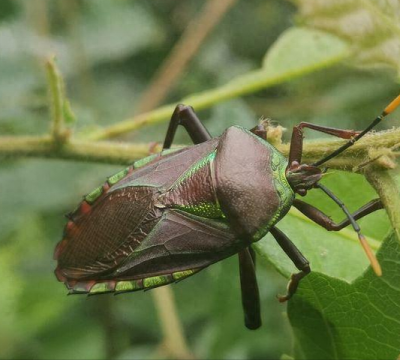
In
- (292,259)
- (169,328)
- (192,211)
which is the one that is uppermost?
(192,211)

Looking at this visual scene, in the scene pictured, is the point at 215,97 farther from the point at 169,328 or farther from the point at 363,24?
the point at 169,328

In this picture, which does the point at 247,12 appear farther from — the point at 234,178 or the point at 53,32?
the point at 234,178

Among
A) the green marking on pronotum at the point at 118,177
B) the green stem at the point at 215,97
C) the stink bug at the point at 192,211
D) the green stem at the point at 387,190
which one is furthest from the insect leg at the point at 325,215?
the green stem at the point at 215,97

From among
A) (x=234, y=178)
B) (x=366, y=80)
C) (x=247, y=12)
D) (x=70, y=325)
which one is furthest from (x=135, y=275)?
(x=247, y=12)

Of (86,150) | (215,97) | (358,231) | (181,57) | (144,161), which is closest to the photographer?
(358,231)

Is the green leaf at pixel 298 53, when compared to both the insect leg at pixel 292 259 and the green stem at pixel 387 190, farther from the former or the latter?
the green stem at pixel 387 190

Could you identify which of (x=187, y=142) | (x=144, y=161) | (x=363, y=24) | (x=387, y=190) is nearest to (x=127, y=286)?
(x=144, y=161)
